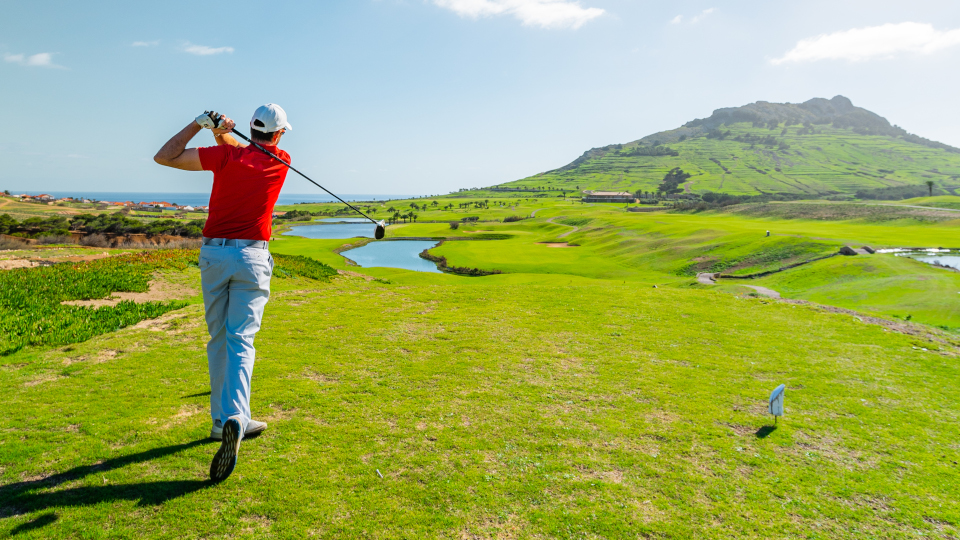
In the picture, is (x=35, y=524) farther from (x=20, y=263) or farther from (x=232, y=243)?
(x=20, y=263)

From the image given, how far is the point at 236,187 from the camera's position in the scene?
5129 millimetres

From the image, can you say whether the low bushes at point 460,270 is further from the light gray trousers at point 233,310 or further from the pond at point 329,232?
the light gray trousers at point 233,310

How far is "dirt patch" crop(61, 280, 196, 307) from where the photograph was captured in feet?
40.1

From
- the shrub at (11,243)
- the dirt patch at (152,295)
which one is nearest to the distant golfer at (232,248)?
the dirt patch at (152,295)

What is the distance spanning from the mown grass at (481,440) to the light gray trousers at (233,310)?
2.76 feet

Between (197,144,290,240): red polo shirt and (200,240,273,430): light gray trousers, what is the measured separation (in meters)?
0.16

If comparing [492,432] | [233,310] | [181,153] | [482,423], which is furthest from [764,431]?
[181,153]

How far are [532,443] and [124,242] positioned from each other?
41.2 meters

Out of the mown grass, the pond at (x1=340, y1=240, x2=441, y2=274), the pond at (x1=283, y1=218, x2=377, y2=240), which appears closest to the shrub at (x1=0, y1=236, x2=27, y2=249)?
the mown grass

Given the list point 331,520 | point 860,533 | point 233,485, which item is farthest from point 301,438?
point 860,533

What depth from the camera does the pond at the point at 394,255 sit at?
2304 inches

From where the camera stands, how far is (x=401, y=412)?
661 centimetres

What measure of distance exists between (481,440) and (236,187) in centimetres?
436

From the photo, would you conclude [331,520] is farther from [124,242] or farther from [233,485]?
[124,242]
